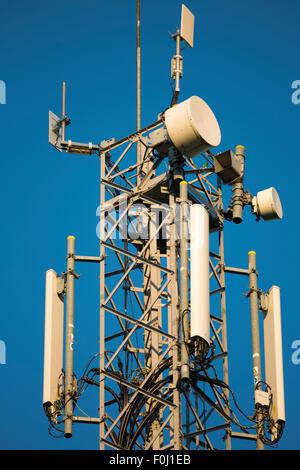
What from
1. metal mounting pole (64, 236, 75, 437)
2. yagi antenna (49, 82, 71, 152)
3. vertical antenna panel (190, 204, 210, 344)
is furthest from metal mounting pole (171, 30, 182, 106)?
metal mounting pole (64, 236, 75, 437)

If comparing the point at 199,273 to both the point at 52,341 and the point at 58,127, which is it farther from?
the point at 58,127

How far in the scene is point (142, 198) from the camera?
37406 mm

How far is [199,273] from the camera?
34.4m

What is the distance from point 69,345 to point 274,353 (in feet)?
19.1

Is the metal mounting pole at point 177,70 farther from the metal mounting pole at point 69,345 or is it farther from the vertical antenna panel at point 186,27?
the metal mounting pole at point 69,345

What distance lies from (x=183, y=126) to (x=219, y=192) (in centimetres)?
369

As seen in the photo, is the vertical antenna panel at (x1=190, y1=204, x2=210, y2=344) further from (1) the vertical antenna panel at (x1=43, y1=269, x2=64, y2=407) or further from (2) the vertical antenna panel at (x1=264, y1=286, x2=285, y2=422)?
(1) the vertical antenna panel at (x1=43, y1=269, x2=64, y2=407)

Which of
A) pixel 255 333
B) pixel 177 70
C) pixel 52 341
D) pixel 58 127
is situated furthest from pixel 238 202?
pixel 52 341

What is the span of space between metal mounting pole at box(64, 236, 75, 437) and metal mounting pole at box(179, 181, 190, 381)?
3.34m

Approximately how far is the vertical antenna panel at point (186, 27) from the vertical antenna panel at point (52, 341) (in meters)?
7.80

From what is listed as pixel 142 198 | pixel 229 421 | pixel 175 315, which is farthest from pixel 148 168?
pixel 229 421

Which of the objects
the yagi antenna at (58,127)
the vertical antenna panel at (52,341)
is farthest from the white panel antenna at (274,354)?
the yagi antenna at (58,127)

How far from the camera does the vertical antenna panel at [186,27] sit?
123 ft
